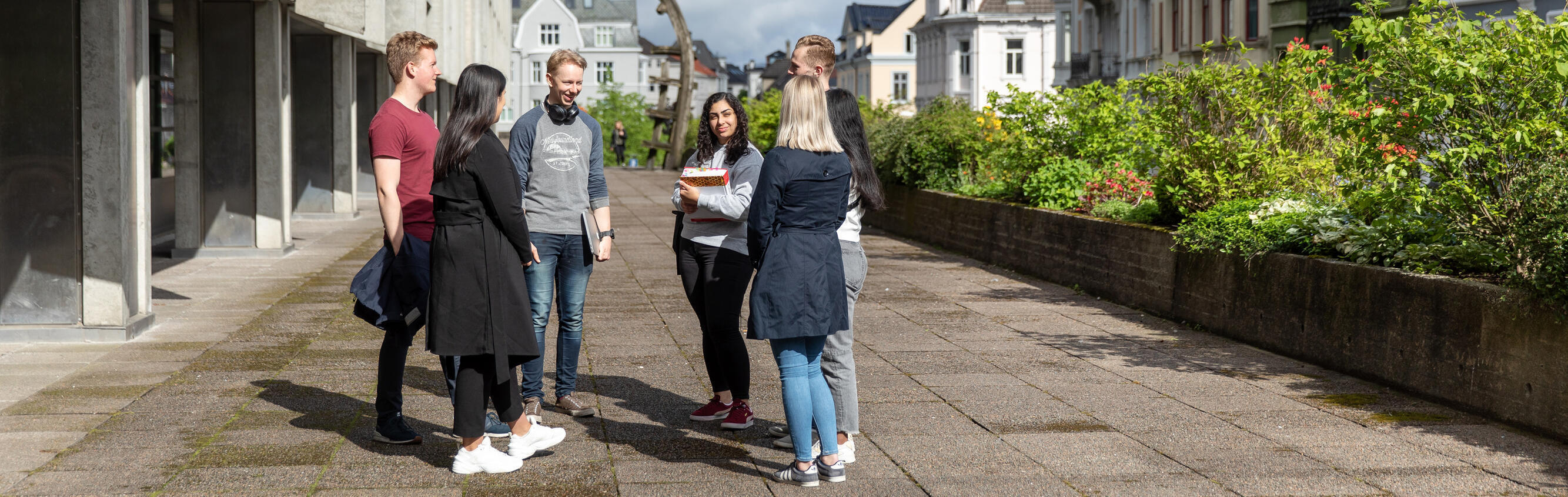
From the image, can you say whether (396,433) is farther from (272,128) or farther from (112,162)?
(272,128)

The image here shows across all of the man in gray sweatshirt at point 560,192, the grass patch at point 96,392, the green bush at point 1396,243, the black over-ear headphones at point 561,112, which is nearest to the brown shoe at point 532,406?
the man in gray sweatshirt at point 560,192

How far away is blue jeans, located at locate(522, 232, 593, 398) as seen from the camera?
5.51m

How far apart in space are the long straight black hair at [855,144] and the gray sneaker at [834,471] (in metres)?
0.94

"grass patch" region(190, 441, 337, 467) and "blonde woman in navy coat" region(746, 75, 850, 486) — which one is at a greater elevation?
"blonde woman in navy coat" region(746, 75, 850, 486)

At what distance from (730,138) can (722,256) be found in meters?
0.50

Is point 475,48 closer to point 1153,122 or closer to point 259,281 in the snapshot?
point 259,281

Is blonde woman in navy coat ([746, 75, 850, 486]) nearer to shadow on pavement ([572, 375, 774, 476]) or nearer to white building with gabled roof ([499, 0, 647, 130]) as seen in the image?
shadow on pavement ([572, 375, 774, 476])

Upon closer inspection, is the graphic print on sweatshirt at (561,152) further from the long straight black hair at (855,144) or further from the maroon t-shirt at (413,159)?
the long straight black hair at (855,144)

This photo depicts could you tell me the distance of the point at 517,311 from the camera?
484 cm

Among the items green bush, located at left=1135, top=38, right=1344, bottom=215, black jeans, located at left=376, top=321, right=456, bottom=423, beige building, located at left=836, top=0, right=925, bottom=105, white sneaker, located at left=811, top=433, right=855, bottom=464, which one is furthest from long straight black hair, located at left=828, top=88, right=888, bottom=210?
beige building, located at left=836, top=0, right=925, bottom=105

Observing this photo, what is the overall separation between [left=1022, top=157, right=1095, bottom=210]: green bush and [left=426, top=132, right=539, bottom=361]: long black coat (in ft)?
25.6

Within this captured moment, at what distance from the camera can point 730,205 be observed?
16.6ft

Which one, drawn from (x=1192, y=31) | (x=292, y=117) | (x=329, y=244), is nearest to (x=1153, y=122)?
(x=329, y=244)

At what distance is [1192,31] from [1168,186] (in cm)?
2671
